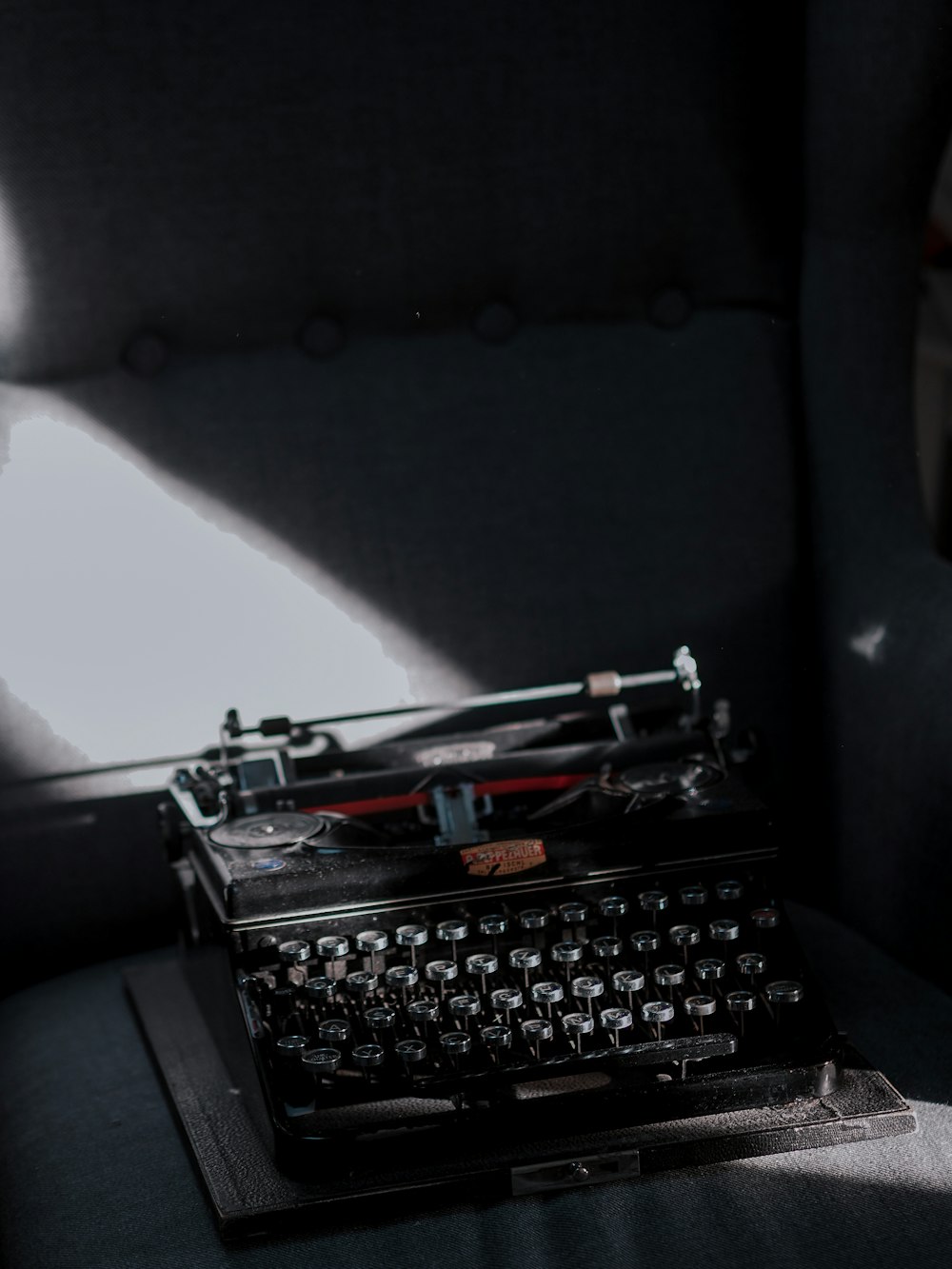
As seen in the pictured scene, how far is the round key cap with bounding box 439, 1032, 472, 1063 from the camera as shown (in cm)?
129

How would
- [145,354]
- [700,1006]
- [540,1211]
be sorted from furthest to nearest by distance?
[145,354], [700,1006], [540,1211]

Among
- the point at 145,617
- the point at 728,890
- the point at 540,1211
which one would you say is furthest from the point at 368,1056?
the point at 145,617

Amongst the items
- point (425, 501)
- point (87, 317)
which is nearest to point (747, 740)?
point (425, 501)

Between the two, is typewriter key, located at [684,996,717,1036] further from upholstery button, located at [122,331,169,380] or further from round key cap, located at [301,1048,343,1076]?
upholstery button, located at [122,331,169,380]

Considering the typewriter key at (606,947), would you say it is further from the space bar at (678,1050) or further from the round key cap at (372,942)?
the round key cap at (372,942)

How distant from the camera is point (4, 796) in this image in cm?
183

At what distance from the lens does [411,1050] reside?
4.18ft

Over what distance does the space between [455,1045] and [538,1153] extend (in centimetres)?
12

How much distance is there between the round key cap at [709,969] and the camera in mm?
1361

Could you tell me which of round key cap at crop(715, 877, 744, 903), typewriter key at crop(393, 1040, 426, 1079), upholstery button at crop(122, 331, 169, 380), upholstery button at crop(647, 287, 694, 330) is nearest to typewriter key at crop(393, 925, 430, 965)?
typewriter key at crop(393, 1040, 426, 1079)

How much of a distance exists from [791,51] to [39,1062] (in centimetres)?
167

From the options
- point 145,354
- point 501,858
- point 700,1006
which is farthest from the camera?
point 145,354

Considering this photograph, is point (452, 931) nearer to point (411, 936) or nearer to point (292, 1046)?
point (411, 936)

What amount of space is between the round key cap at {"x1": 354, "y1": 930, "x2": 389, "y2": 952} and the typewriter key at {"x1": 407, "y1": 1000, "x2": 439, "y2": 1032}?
0.07 meters
